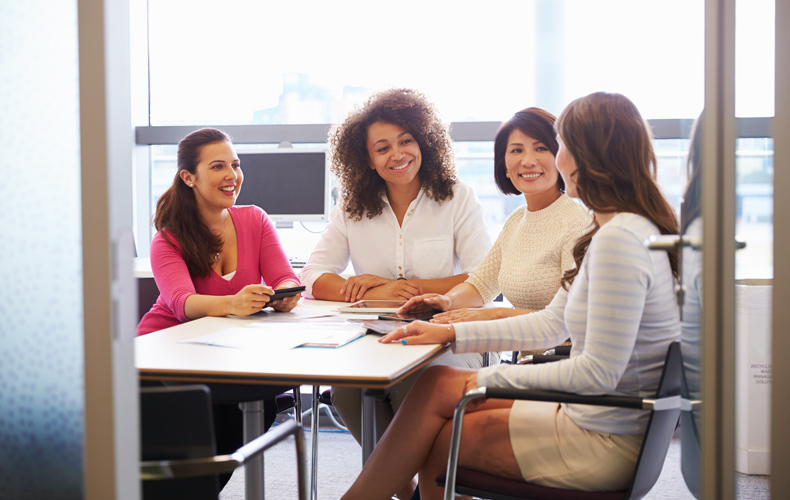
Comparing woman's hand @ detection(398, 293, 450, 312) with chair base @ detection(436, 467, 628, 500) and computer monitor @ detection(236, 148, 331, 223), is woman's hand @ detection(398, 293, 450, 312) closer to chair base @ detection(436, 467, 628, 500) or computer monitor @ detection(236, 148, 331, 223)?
chair base @ detection(436, 467, 628, 500)

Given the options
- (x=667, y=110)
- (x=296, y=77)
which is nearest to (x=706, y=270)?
(x=667, y=110)

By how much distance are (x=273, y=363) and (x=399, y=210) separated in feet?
4.11

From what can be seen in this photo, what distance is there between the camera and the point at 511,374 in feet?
4.42

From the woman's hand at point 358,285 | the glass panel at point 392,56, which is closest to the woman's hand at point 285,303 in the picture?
the woman's hand at point 358,285

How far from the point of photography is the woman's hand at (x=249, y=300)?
1926 millimetres

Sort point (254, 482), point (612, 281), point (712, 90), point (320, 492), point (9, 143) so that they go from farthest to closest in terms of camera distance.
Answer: point (320, 492) → point (254, 482) → point (612, 281) → point (712, 90) → point (9, 143)

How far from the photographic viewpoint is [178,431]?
1015 millimetres

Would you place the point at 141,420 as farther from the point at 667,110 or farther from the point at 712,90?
the point at 667,110

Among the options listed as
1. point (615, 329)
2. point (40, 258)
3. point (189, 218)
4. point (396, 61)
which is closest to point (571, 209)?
point (615, 329)

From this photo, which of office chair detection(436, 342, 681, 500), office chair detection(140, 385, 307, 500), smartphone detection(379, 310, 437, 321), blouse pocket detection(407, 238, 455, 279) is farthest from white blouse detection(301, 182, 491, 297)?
office chair detection(140, 385, 307, 500)

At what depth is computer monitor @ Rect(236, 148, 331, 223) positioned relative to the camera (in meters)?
3.32

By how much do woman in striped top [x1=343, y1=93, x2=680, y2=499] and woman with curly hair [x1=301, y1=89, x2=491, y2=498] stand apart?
787mm

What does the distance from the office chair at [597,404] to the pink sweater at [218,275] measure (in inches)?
40.8

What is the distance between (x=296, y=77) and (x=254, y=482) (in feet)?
8.54
